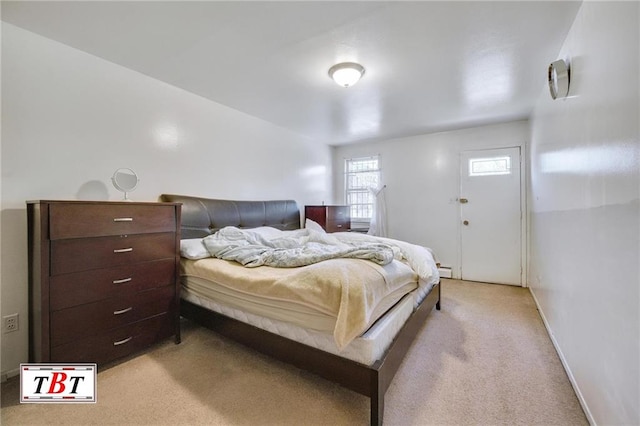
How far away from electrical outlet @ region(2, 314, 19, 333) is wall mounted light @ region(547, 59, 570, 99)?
161 inches

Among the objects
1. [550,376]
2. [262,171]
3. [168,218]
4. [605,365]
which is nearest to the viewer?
[605,365]

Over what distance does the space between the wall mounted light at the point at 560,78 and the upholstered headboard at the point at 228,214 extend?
311cm

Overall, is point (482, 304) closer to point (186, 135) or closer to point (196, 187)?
point (196, 187)

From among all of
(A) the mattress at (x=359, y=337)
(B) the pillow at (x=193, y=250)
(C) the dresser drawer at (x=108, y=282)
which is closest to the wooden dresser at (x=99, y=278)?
(C) the dresser drawer at (x=108, y=282)

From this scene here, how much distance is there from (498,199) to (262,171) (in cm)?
352

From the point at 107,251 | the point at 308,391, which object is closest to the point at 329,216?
the point at 308,391

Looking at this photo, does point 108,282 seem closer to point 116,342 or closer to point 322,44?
point 116,342

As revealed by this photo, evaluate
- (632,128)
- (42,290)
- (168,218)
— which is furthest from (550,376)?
(42,290)

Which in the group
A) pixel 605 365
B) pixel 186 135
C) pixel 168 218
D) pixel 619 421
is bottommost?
pixel 619 421

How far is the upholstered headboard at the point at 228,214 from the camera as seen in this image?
2617 millimetres

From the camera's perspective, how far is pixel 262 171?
3725 mm

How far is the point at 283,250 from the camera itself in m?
2.18

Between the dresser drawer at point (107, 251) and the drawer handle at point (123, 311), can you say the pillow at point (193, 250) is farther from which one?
the drawer handle at point (123, 311)

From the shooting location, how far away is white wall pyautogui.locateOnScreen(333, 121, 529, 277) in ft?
13.0
